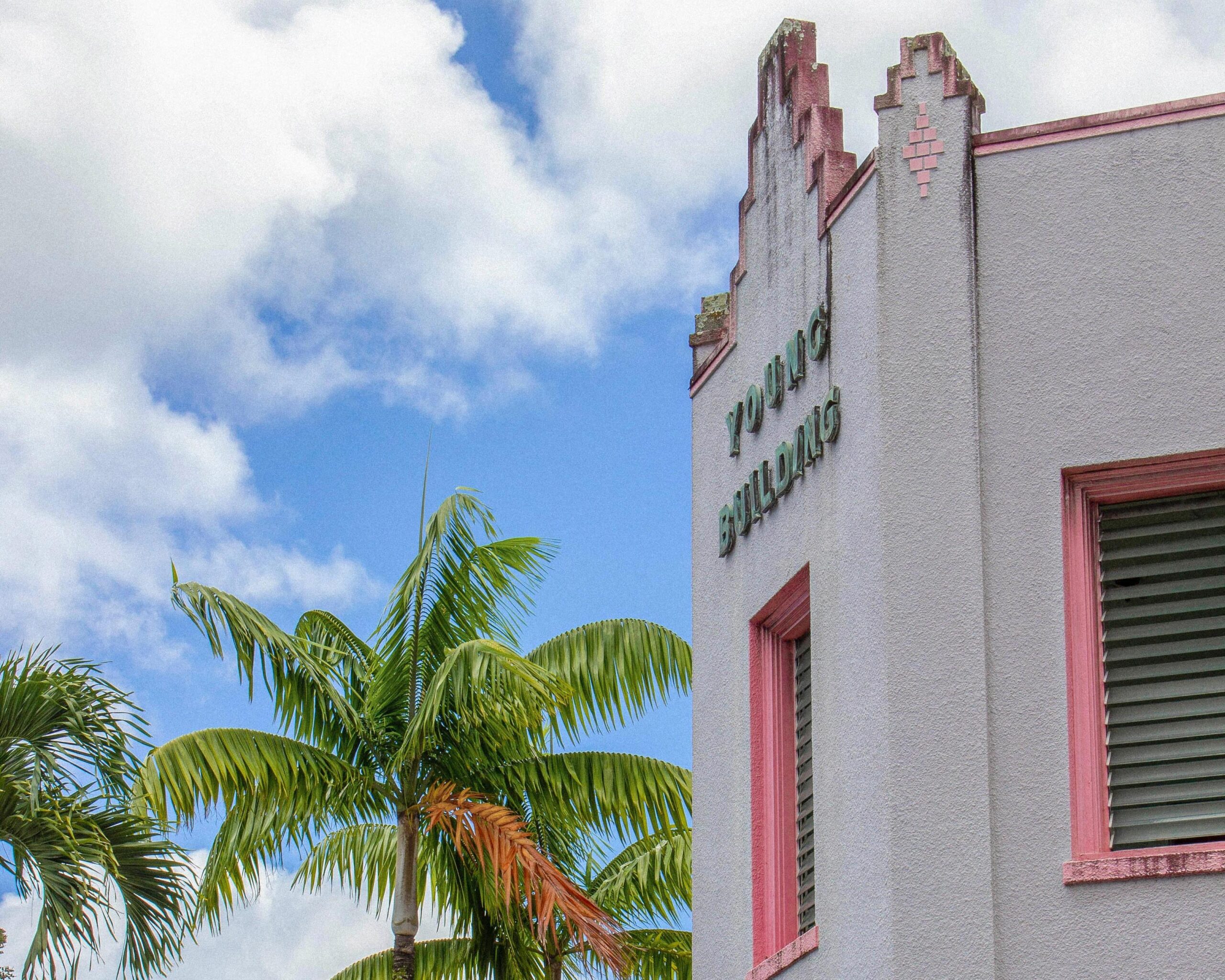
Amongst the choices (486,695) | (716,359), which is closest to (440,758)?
(486,695)

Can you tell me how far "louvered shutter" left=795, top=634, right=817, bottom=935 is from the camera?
1088 cm

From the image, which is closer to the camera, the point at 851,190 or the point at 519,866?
the point at 851,190

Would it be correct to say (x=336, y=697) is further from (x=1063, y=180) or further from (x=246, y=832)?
(x=1063, y=180)

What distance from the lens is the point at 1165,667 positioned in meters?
9.70

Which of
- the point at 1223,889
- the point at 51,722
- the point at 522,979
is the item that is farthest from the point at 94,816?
the point at 522,979

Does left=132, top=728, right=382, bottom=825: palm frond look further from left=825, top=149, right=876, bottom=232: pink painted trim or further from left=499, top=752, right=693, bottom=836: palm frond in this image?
left=825, top=149, right=876, bottom=232: pink painted trim

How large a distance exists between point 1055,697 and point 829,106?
15.1 feet

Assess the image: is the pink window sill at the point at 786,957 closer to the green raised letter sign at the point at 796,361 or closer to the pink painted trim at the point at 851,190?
the green raised letter sign at the point at 796,361

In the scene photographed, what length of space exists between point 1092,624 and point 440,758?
9.42m

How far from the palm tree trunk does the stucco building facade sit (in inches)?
263

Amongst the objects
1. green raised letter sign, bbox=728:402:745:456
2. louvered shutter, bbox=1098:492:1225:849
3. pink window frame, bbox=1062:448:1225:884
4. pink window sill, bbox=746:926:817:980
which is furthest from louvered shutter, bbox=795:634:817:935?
louvered shutter, bbox=1098:492:1225:849

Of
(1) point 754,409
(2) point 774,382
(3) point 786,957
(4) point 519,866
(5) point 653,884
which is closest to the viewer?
(3) point 786,957

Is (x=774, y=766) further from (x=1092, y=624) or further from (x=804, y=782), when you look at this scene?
(x=1092, y=624)

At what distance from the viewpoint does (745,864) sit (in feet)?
37.2
